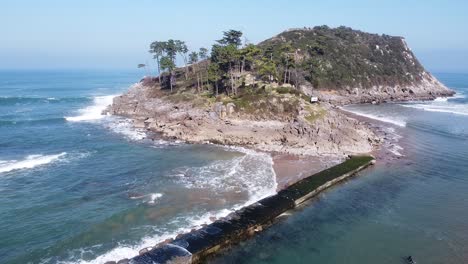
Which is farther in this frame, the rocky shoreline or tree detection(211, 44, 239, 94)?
tree detection(211, 44, 239, 94)

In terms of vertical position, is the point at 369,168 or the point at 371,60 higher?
the point at 371,60

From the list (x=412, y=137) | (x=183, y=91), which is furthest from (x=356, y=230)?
(x=183, y=91)

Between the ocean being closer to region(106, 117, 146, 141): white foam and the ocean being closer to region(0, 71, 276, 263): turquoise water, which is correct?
region(0, 71, 276, 263): turquoise water

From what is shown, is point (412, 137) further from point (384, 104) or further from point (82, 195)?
point (82, 195)

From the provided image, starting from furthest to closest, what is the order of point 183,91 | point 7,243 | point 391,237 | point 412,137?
point 183,91
point 412,137
point 391,237
point 7,243

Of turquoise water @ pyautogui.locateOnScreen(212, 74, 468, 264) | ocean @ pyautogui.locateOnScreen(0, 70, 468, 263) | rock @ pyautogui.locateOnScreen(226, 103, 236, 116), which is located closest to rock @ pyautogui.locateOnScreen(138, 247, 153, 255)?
ocean @ pyautogui.locateOnScreen(0, 70, 468, 263)

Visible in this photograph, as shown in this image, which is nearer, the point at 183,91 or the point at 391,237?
the point at 391,237

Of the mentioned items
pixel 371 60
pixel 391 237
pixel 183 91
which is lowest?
pixel 391 237
